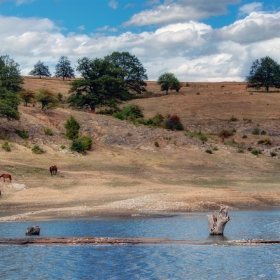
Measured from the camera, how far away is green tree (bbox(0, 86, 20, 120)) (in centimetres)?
5816

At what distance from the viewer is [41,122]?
213ft

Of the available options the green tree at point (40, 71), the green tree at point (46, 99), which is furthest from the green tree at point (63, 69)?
the green tree at point (46, 99)

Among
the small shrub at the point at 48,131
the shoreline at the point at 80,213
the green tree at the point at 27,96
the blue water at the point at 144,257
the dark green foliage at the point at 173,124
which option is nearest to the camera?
the blue water at the point at 144,257

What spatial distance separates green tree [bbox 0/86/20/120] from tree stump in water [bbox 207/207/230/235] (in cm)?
3452

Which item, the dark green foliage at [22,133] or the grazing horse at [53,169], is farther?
the dark green foliage at [22,133]

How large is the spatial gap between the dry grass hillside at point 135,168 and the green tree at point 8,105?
1.53 m

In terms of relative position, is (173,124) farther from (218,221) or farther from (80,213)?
(218,221)

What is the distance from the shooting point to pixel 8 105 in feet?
195

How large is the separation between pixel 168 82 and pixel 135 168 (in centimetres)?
6545

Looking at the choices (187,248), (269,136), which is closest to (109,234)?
(187,248)

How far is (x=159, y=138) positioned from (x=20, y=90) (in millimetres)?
20395

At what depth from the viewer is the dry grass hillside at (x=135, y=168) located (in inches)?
1597

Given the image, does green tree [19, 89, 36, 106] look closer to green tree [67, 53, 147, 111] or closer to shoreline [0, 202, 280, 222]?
green tree [67, 53, 147, 111]

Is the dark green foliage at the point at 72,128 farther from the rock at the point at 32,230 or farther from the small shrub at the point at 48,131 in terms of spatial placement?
the rock at the point at 32,230
